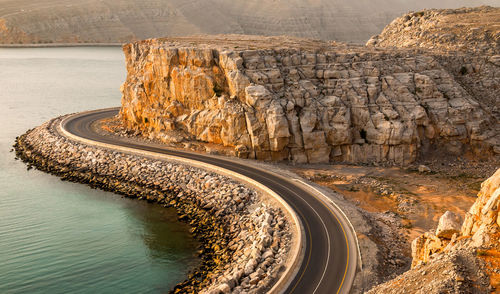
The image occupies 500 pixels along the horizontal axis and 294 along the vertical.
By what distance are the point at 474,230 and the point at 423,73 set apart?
39.1 m

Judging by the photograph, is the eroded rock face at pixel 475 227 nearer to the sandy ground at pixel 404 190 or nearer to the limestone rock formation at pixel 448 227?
the limestone rock formation at pixel 448 227

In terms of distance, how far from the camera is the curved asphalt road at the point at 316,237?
87.5ft

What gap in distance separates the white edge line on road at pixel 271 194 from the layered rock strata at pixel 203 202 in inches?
29.2

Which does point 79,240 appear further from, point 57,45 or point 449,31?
point 57,45

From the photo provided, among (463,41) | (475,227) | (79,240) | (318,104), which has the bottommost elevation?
(79,240)

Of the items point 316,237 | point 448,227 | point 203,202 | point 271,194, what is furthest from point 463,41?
point 448,227

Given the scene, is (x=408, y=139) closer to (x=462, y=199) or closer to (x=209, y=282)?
(x=462, y=199)

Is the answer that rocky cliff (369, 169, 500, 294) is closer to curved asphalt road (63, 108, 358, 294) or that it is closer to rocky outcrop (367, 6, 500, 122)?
curved asphalt road (63, 108, 358, 294)

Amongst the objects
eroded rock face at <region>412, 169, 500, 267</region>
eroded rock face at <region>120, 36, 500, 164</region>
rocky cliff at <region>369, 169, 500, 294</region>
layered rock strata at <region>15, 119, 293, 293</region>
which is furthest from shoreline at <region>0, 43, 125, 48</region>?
rocky cliff at <region>369, 169, 500, 294</region>

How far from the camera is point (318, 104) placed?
5084 centimetres

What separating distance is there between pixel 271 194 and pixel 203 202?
7.61 m

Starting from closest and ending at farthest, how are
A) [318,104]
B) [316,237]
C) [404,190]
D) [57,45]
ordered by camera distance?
[316,237]
[404,190]
[318,104]
[57,45]

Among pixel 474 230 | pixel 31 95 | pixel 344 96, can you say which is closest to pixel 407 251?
pixel 474 230

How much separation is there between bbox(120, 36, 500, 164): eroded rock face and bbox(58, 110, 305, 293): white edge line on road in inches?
203
